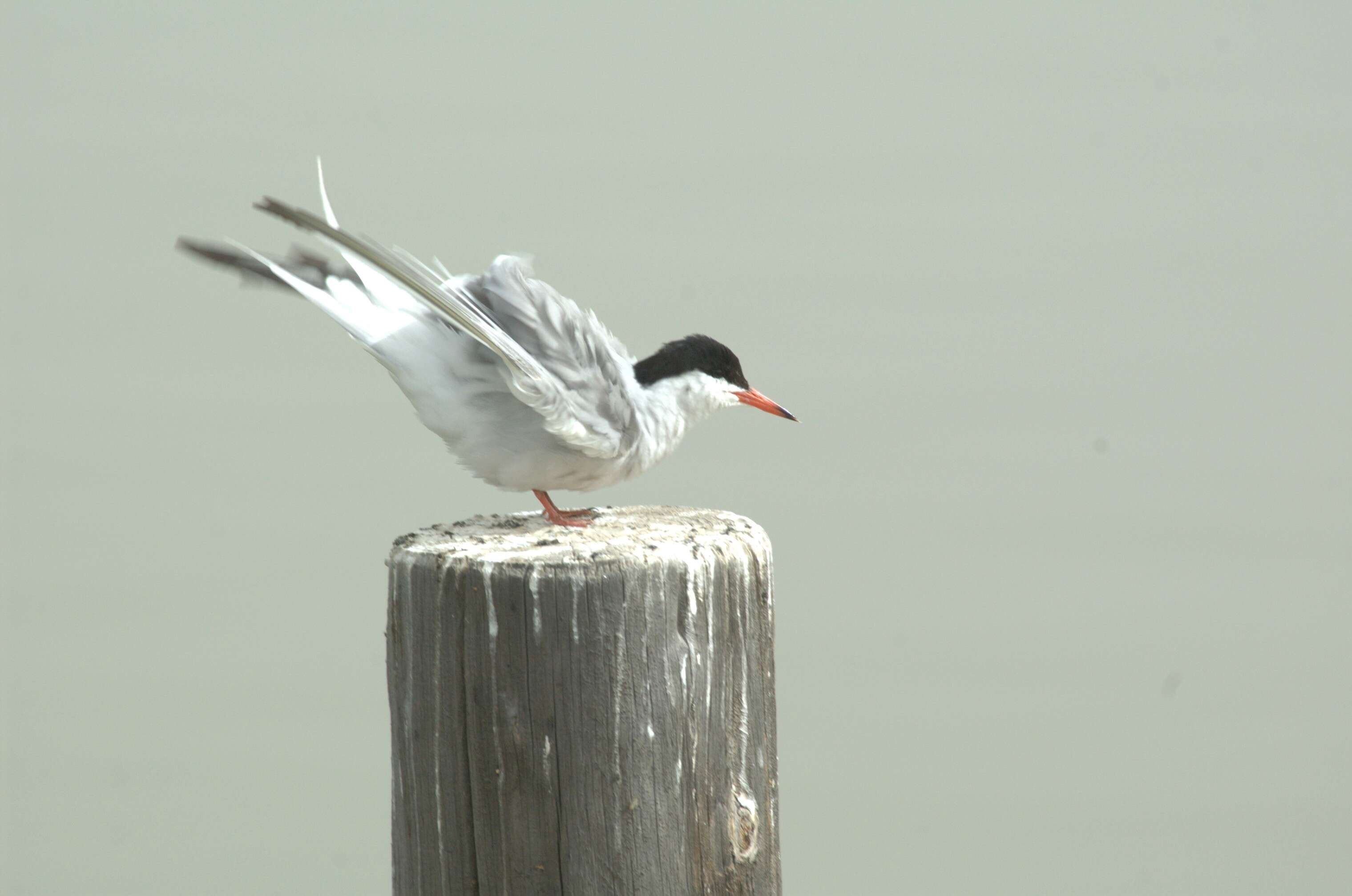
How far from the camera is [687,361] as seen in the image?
2904mm

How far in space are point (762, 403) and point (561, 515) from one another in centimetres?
59

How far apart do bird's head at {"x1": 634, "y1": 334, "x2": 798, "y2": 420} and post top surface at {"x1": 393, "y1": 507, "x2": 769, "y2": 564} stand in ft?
0.89

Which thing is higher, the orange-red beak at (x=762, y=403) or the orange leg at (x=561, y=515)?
the orange-red beak at (x=762, y=403)

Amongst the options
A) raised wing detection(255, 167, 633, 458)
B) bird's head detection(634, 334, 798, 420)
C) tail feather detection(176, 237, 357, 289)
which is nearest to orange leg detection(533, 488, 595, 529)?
raised wing detection(255, 167, 633, 458)

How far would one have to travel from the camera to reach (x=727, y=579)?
2312 millimetres

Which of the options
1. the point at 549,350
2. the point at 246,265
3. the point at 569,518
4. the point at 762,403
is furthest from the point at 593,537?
the point at 246,265

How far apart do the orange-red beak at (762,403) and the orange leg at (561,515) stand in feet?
1.55

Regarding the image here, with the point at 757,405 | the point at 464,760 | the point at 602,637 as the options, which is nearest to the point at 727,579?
the point at 602,637

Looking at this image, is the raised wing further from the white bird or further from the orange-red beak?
the orange-red beak

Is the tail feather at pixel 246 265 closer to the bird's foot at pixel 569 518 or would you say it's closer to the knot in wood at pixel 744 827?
the bird's foot at pixel 569 518

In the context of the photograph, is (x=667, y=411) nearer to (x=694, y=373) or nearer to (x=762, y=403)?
(x=694, y=373)

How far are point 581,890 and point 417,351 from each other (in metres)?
1.20

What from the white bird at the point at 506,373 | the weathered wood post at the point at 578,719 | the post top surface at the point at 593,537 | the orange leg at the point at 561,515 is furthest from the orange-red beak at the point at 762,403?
the weathered wood post at the point at 578,719

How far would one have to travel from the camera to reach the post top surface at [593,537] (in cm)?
226
